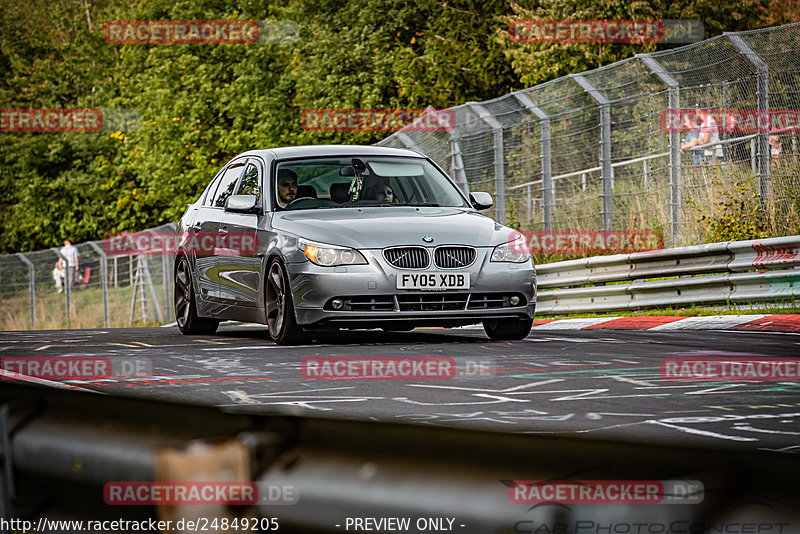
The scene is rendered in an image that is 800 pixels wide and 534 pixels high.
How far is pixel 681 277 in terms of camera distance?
44.0ft

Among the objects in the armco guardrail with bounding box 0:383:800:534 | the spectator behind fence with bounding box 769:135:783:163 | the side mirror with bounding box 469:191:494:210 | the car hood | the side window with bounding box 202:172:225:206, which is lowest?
the armco guardrail with bounding box 0:383:800:534

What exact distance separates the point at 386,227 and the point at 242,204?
1.41 m

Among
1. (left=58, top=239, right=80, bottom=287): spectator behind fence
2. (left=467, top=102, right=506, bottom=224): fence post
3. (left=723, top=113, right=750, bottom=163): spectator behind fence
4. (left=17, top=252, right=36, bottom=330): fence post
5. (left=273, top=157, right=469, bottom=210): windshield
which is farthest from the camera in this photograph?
(left=17, top=252, right=36, bottom=330): fence post

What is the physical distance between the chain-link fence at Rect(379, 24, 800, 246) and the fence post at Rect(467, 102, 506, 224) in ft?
0.05

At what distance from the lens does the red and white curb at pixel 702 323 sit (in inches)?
412

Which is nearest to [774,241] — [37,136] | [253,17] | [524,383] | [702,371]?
[702,371]

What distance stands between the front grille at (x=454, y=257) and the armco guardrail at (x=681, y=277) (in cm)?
393

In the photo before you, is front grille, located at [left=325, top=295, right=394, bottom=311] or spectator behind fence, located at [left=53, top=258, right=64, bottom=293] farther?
spectator behind fence, located at [left=53, top=258, right=64, bottom=293]

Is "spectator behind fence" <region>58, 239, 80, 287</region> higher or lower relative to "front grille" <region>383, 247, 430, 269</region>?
lower

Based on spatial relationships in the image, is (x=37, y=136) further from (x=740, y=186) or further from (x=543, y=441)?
(x=543, y=441)

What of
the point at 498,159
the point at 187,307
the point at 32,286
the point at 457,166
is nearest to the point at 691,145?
the point at 498,159

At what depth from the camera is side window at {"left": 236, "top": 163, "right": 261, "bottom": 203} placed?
416 inches

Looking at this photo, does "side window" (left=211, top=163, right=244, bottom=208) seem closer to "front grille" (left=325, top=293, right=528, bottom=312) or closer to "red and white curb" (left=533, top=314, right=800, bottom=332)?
"front grille" (left=325, top=293, right=528, bottom=312)

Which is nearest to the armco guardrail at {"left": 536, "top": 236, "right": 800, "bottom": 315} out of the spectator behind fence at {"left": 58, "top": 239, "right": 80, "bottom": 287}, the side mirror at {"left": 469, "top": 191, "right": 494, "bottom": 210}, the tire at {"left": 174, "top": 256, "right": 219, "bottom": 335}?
the side mirror at {"left": 469, "top": 191, "right": 494, "bottom": 210}
